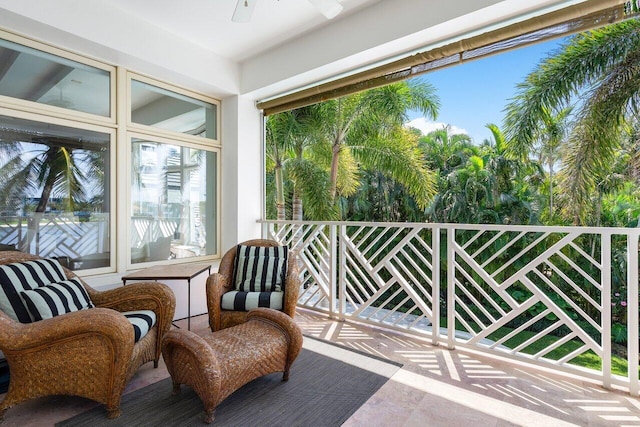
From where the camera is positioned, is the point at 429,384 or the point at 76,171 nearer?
the point at 429,384

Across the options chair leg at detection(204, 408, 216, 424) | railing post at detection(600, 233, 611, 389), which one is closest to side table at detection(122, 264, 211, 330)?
chair leg at detection(204, 408, 216, 424)

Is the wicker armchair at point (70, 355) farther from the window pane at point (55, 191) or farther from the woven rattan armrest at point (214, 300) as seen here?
the window pane at point (55, 191)

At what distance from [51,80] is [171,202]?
5.21ft

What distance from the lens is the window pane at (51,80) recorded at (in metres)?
2.80

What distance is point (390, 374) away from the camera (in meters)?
2.39

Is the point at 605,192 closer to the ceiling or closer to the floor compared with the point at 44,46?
closer to the floor

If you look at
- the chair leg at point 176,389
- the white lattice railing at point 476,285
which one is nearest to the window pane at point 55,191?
the chair leg at point 176,389

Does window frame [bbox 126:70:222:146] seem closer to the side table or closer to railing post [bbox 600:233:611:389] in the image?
the side table

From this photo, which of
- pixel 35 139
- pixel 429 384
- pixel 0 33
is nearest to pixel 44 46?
pixel 0 33

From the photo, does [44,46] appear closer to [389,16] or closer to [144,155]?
[144,155]

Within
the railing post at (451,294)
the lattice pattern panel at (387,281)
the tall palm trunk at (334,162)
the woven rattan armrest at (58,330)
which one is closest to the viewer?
the woven rattan armrest at (58,330)

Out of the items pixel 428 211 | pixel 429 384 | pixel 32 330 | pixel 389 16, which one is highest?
pixel 389 16

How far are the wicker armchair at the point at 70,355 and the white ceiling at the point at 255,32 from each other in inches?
95.0

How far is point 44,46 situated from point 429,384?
4.23m
